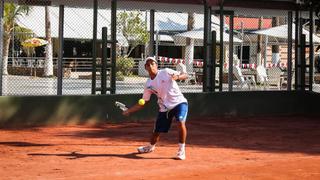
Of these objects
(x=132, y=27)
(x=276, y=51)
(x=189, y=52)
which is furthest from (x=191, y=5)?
(x=276, y=51)

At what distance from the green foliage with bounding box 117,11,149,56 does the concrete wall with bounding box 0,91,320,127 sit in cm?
926

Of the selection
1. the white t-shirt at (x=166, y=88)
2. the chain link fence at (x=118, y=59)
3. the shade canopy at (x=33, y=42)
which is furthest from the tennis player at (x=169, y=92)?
the shade canopy at (x=33, y=42)

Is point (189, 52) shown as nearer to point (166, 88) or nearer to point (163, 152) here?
point (163, 152)

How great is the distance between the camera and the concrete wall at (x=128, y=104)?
13.7m

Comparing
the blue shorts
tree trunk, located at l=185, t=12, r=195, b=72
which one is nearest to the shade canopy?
tree trunk, located at l=185, t=12, r=195, b=72

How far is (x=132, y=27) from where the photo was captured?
3041cm

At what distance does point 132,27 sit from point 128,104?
15634 mm

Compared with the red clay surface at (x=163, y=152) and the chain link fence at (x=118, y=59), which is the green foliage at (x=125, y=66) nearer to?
the chain link fence at (x=118, y=59)

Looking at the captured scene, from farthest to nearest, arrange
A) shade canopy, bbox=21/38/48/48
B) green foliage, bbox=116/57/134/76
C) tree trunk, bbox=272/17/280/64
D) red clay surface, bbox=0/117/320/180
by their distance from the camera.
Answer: tree trunk, bbox=272/17/280/64 → shade canopy, bbox=21/38/48/48 → green foliage, bbox=116/57/134/76 → red clay surface, bbox=0/117/320/180

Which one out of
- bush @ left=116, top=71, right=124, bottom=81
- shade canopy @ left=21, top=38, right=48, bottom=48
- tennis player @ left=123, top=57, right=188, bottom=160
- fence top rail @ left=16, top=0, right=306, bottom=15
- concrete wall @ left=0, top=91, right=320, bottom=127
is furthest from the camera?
shade canopy @ left=21, top=38, right=48, bottom=48

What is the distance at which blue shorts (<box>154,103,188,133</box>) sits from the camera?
9555mm

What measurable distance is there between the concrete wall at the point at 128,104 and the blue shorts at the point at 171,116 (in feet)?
15.3

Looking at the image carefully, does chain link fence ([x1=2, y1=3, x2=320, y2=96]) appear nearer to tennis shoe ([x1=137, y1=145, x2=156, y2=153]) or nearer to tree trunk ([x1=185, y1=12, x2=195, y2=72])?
tree trunk ([x1=185, y1=12, x2=195, y2=72])

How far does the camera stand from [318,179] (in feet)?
26.3
